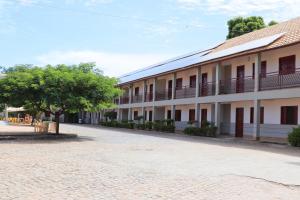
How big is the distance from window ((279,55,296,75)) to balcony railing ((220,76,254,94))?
1875 millimetres

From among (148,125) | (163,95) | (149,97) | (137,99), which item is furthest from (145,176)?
(137,99)

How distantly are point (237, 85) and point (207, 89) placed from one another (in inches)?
152

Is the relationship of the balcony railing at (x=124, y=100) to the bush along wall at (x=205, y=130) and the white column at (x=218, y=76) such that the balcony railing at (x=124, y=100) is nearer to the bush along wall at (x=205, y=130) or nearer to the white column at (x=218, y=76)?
the bush along wall at (x=205, y=130)

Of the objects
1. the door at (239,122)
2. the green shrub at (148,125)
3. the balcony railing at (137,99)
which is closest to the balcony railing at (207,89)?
the door at (239,122)

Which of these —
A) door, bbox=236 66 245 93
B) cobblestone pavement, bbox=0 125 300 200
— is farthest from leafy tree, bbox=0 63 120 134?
door, bbox=236 66 245 93

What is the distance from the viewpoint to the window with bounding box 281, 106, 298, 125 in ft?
80.0

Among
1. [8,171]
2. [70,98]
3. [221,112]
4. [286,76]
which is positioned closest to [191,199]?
[8,171]

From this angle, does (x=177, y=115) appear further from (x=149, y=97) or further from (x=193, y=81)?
(x=149, y=97)

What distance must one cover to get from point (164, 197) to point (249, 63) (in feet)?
70.5

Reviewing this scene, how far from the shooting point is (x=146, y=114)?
46250mm

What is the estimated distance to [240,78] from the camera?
28438 millimetres

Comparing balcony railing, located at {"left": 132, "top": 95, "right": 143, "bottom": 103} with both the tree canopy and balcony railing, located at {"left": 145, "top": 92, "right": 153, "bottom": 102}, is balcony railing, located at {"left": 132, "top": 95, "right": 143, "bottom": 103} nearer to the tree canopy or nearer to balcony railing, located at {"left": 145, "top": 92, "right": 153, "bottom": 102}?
balcony railing, located at {"left": 145, "top": 92, "right": 153, "bottom": 102}

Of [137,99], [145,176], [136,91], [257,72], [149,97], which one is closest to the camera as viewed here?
[145,176]

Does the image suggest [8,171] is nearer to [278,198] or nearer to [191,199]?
[191,199]
